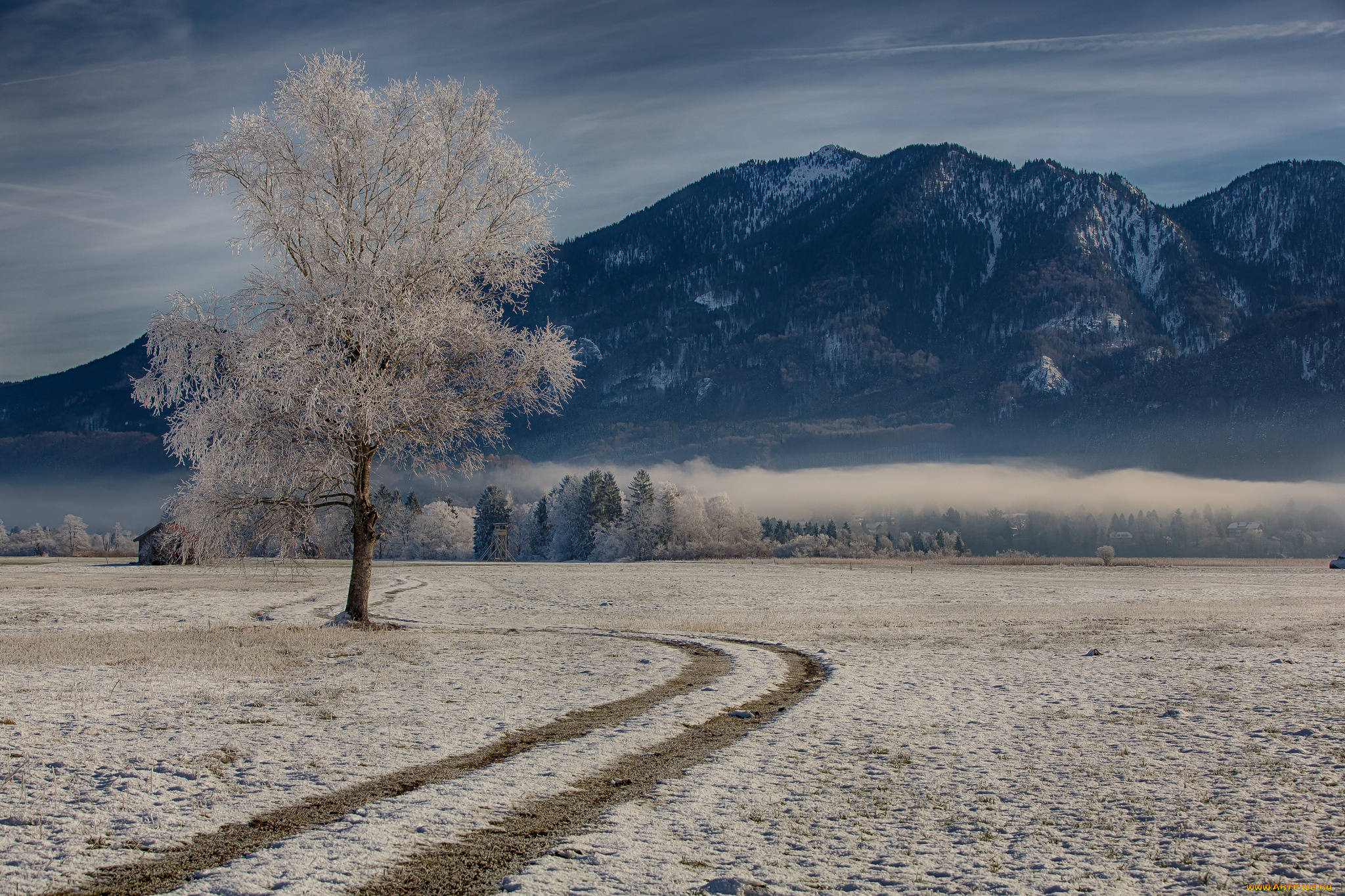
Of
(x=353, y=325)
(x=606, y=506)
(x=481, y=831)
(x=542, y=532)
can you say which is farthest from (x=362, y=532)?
(x=542, y=532)

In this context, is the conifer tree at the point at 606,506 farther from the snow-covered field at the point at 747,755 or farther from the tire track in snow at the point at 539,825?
the tire track in snow at the point at 539,825

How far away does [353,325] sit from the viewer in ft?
74.3

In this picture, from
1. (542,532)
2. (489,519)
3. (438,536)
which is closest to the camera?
(489,519)

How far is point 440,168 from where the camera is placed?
25484 mm

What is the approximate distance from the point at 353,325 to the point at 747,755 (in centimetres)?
1642

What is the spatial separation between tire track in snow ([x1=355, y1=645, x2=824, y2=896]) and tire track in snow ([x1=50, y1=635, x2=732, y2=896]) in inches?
55.2

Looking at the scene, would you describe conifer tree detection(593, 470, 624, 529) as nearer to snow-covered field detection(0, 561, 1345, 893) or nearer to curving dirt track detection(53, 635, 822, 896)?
snow-covered field detection(0, 561, 1345, 893)

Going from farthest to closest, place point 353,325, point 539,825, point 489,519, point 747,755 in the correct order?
point 489,519 < point 353,325 < point 747,755 < point 539,825

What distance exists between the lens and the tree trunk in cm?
2523

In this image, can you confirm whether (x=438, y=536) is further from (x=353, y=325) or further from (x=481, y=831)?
(x=481, y=831)

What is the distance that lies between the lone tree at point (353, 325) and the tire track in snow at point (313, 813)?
38.6 feet

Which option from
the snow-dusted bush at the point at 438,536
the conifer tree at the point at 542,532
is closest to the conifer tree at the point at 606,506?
the conifer tree at the point at 542,532

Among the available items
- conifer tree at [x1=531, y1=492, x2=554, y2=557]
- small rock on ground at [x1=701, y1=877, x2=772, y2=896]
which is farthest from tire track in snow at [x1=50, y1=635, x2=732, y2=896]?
conifer tree at [x1=531, y1=492, x2=554, y2=557]

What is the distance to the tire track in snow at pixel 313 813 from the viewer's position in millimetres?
6801
